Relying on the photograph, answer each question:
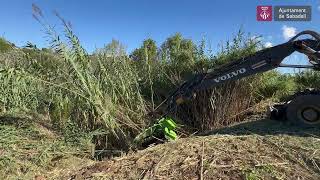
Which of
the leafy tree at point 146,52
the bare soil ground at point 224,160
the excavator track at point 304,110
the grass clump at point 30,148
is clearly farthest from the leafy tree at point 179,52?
the bare soil ground at point 224,160

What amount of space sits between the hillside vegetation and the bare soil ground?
10.2 inches

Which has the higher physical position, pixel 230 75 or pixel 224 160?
pixel 230 75

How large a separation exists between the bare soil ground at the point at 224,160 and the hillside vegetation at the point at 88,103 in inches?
10.2

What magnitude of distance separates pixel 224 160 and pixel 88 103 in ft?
9.06

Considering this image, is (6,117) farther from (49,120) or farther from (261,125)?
(261,125)

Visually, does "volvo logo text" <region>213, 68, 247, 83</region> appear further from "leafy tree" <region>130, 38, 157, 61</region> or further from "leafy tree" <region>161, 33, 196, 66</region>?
"leafy tree" <region>161, 33, 196, 66</region>

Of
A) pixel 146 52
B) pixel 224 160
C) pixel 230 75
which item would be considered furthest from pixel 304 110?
pixel 146 52

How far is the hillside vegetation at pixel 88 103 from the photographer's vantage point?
25.2 ft

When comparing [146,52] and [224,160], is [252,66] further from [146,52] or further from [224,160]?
[224,160]

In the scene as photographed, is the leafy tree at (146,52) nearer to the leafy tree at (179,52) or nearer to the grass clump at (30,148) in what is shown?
the leafy tree at (179,52)

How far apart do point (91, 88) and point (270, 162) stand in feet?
10.8

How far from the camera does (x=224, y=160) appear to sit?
646 cm

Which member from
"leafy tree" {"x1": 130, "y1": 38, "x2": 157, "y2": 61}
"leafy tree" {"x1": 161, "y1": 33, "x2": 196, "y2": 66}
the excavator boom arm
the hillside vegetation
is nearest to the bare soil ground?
the hillside vegetation

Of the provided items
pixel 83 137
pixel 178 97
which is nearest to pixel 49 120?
pixel 83 137
